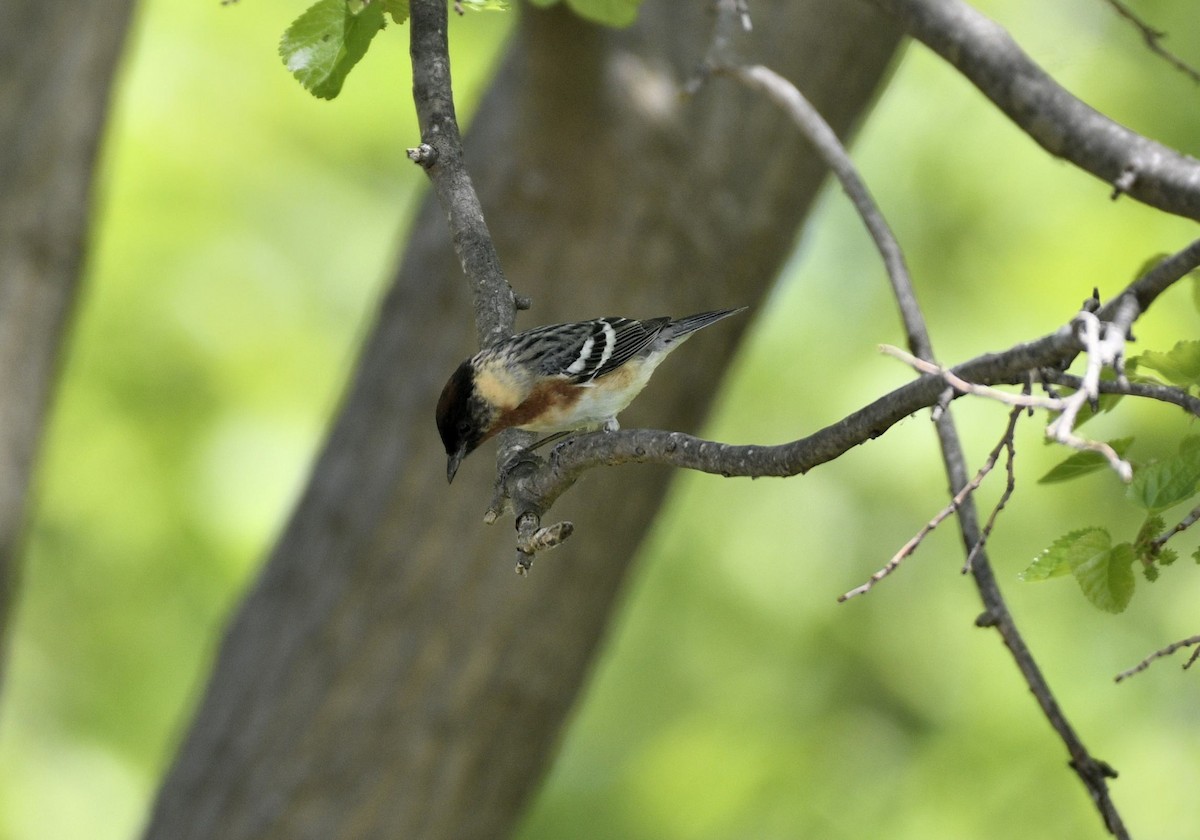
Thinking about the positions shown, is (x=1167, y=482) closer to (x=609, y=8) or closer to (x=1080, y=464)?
(x=1080, y=464)

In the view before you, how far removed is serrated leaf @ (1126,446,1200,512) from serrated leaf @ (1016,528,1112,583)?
160mm

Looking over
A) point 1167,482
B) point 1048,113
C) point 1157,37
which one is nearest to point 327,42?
point 1048,113

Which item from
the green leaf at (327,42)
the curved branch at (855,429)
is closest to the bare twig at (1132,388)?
the curved branch at (855,429)

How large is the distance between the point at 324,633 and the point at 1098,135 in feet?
12.5

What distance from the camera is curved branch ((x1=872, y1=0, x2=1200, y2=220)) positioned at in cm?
270

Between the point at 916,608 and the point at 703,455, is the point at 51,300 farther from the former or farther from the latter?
the point at 916,608

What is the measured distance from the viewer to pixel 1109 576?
251 centimetres

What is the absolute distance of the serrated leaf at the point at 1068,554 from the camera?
2479 mm

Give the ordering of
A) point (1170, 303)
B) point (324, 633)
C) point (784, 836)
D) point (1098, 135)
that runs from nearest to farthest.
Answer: point (1098, 135)
point (324, 633)
point (1170, 303)
point (784, 836)

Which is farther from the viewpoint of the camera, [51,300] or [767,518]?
[767,518]

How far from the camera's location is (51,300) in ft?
19.2

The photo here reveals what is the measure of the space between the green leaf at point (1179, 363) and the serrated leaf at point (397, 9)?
1861mm

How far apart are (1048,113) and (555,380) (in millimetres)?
1965

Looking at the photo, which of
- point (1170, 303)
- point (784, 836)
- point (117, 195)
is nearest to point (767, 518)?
point (784, 836)
